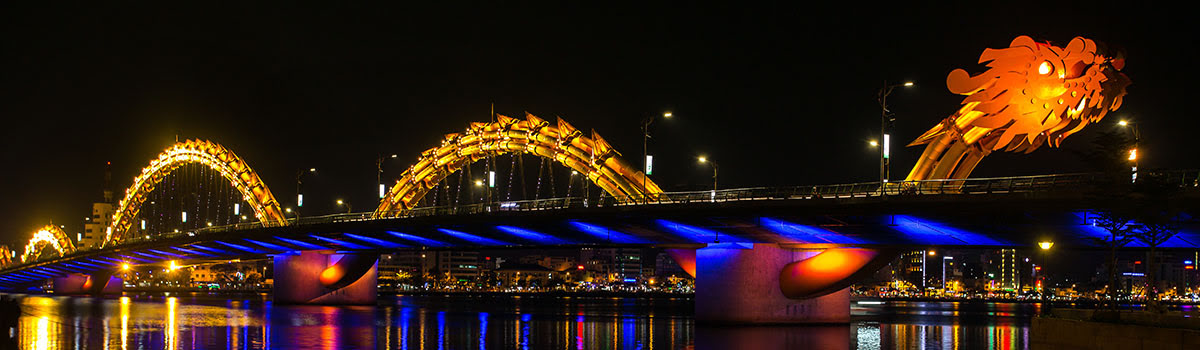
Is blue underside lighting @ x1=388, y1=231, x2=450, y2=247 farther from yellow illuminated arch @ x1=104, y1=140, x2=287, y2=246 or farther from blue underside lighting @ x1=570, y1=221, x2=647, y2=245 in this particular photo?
yellow illuminated arch @ x1=104, y1=140, x2=287, y2=246

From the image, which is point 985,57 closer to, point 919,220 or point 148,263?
point 919,220

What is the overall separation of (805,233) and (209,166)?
93323 mm

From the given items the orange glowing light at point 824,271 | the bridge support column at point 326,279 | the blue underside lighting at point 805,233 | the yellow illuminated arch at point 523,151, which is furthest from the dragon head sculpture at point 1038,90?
the bridge support column at point 326,279

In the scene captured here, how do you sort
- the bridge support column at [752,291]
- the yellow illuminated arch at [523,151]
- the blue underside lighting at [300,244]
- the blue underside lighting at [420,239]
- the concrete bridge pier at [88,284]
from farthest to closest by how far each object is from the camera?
the concrete bridge pier at [88,284], the blue underside lighting at [300,244], the blue underside lighting at [420,239], the yellow illuminated arch at [523,151], the bridge support column at [752,291]

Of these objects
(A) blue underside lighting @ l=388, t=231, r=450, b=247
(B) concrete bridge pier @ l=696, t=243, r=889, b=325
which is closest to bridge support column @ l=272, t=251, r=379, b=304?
(A) blue underside lighting @ l=388, t=231, r=450, b=247

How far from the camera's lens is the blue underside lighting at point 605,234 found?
70688 mm

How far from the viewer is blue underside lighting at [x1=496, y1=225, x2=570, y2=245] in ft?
254

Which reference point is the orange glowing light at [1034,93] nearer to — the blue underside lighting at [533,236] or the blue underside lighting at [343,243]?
the blue underside lighting at [533,236]

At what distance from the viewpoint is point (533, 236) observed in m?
80.0

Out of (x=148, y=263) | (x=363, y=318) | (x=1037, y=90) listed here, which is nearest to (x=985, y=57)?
(x=1037, y=90)

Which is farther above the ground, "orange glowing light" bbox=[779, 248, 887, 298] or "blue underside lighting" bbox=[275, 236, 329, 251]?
"blue underside lighting" bbox=[275, 236, 329, 251]

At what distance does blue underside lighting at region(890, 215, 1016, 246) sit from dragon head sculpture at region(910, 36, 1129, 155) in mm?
4819

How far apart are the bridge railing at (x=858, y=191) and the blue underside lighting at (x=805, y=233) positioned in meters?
2.09

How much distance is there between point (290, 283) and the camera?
107 meters
